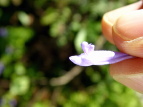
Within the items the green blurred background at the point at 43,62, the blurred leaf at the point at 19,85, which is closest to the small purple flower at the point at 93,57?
the green blurred background at the point at 43,62

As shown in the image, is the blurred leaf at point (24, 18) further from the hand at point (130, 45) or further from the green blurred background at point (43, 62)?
the hand at point (130, 45)

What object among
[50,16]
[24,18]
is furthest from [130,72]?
[24,18]

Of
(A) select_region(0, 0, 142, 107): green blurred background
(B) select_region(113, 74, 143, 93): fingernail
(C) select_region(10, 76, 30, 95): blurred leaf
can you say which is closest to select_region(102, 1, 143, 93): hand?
(B) select_region(113, 74, 143, 93): fingernail

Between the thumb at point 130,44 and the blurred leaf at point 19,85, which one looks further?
the blurred leaf at point 19,85

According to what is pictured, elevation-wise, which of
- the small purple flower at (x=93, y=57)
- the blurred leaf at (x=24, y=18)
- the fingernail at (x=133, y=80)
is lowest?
the blurred leaf at (x=24, y=18)

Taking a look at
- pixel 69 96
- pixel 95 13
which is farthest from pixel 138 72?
pixel 69 96

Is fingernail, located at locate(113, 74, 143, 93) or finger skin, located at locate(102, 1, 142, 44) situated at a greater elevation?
finger skin, located at locate(102, 1, 142, 44)

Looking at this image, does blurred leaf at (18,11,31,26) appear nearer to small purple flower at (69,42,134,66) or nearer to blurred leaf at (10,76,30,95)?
blurred leaf at (10,76,30,95)
